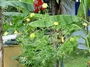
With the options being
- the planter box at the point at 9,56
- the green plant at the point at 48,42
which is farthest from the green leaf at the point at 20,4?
the planter box at the point at 9,56

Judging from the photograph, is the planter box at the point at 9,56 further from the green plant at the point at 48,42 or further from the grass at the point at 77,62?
the grass at the point at 77,62

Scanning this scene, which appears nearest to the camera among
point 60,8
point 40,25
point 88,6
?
point 40,25

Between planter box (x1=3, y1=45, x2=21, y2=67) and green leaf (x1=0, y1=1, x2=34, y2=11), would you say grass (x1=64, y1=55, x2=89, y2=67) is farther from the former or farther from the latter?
green leaf (x1=0, y1=1, x2=34, y2=11)

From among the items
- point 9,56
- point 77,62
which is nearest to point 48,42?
point 9,56

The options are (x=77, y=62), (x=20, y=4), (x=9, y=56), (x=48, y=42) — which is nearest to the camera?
(x=48, y=42)

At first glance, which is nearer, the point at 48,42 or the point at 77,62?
the point at 48,42

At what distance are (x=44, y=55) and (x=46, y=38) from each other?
1.05 feet

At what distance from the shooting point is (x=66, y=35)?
506 centimetres

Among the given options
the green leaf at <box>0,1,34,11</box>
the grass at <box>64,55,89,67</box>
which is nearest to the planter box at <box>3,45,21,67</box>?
the green leaf at <box>0,1,34,11</box>

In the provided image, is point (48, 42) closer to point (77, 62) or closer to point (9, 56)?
point (9, 56)

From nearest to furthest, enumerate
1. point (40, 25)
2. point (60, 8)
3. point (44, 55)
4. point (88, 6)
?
point (44, 55), point (40, 25), point (88, 6), point (60, 8)

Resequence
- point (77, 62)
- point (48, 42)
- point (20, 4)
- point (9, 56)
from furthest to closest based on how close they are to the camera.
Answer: point (77, 62) → point (9, 56) → point (20, 4) → point (48, 42)

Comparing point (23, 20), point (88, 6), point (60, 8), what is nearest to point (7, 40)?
→ point (23, 20)

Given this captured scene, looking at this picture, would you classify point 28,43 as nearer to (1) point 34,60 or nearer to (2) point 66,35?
(1) point 34,60
